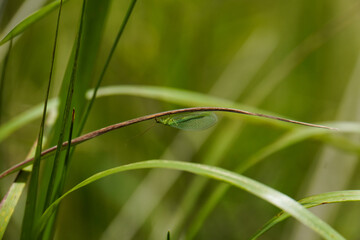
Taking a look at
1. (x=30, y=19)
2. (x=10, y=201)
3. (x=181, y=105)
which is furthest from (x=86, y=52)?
(x=181, y=105)

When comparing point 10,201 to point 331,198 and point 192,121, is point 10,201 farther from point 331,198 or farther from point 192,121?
point 331,198

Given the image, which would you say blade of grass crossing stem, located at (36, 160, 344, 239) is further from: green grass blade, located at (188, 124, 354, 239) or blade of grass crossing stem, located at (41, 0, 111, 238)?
green grass blade, located at (188, 124, 354, 239)

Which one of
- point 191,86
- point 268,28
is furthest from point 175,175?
point 268,28

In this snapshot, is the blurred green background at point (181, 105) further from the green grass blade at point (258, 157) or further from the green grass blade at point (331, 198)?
the green grass blade at point (331, 198)

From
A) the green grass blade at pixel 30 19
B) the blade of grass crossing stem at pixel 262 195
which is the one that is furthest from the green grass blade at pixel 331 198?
the green grass blade at pixel 30 19

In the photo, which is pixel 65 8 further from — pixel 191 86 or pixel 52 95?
pixel 191 86
